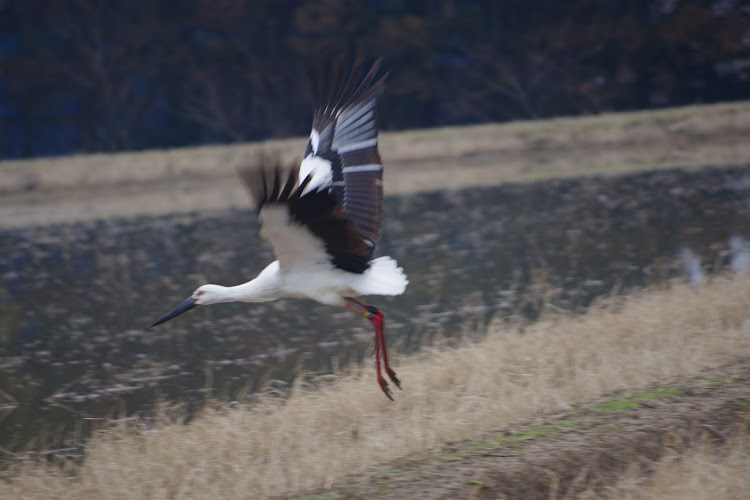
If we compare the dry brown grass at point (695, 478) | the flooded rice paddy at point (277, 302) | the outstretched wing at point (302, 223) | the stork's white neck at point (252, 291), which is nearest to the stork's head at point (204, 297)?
the stork's white neck at point (252, 291)

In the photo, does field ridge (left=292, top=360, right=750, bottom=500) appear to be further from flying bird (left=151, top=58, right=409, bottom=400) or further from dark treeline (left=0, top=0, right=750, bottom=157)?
dark treeline (left=0, top=0, right=750, bottom=157)

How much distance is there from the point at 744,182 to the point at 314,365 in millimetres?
10772

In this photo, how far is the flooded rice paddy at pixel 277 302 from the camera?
838 cm

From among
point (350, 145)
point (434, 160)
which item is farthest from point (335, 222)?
point (434, 160)

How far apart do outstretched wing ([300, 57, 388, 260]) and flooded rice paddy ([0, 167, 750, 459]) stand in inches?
49.7

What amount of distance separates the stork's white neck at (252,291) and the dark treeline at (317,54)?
69.3 ft

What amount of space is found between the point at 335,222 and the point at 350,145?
141 cm

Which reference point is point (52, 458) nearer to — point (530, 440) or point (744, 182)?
point (530, 440)

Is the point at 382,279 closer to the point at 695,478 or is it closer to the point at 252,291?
the point at 252,291

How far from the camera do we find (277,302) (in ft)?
37.7

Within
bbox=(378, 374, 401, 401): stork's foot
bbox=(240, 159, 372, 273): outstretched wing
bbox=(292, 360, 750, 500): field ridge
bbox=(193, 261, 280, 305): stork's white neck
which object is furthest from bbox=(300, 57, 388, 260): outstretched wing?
bbox=(292, 360, 750, 500): field ridge

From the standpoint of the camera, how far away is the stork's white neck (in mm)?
6480

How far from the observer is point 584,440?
5.09 m

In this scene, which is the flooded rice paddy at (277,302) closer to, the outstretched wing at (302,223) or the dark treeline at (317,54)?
the outstretched wing at (302,223)
